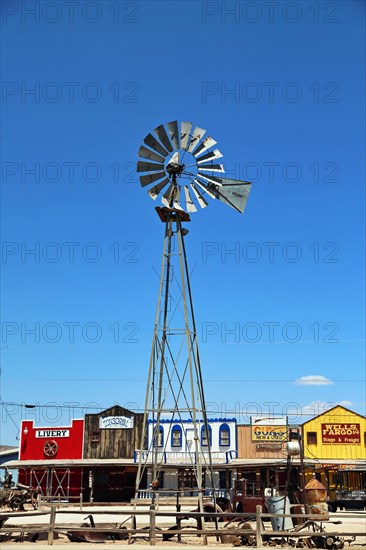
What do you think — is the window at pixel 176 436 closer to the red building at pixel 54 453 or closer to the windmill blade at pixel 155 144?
the red building at pixel 54 453

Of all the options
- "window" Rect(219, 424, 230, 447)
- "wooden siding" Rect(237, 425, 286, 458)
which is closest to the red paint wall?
"window" Rect(219, 424, 230, 447)

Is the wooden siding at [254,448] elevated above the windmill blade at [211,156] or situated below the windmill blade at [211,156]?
below

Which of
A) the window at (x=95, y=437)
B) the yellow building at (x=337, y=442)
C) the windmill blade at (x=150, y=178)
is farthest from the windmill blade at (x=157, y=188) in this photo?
the window at (x=95, y=437)

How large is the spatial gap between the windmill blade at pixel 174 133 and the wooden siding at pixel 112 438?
2918cm

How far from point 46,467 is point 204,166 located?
1157 inches

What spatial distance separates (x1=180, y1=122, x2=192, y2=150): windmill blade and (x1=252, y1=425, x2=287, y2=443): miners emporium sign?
91.1 ft

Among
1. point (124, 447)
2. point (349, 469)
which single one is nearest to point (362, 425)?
point (349, 469)

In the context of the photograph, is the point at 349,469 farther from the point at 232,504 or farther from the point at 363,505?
the point at 232,504

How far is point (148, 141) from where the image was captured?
887 inches

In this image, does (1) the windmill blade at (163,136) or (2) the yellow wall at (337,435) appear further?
(2) the yellow wall at (337,435)

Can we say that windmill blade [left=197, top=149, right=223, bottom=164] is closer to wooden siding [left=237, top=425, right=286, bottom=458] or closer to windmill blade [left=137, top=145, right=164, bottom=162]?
windmill blade [left=137, top=145, right=164, bottom=162]

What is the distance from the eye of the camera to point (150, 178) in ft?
74.3

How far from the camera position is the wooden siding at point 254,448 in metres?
45.0

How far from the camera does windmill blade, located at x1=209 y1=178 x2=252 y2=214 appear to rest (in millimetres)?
22484
